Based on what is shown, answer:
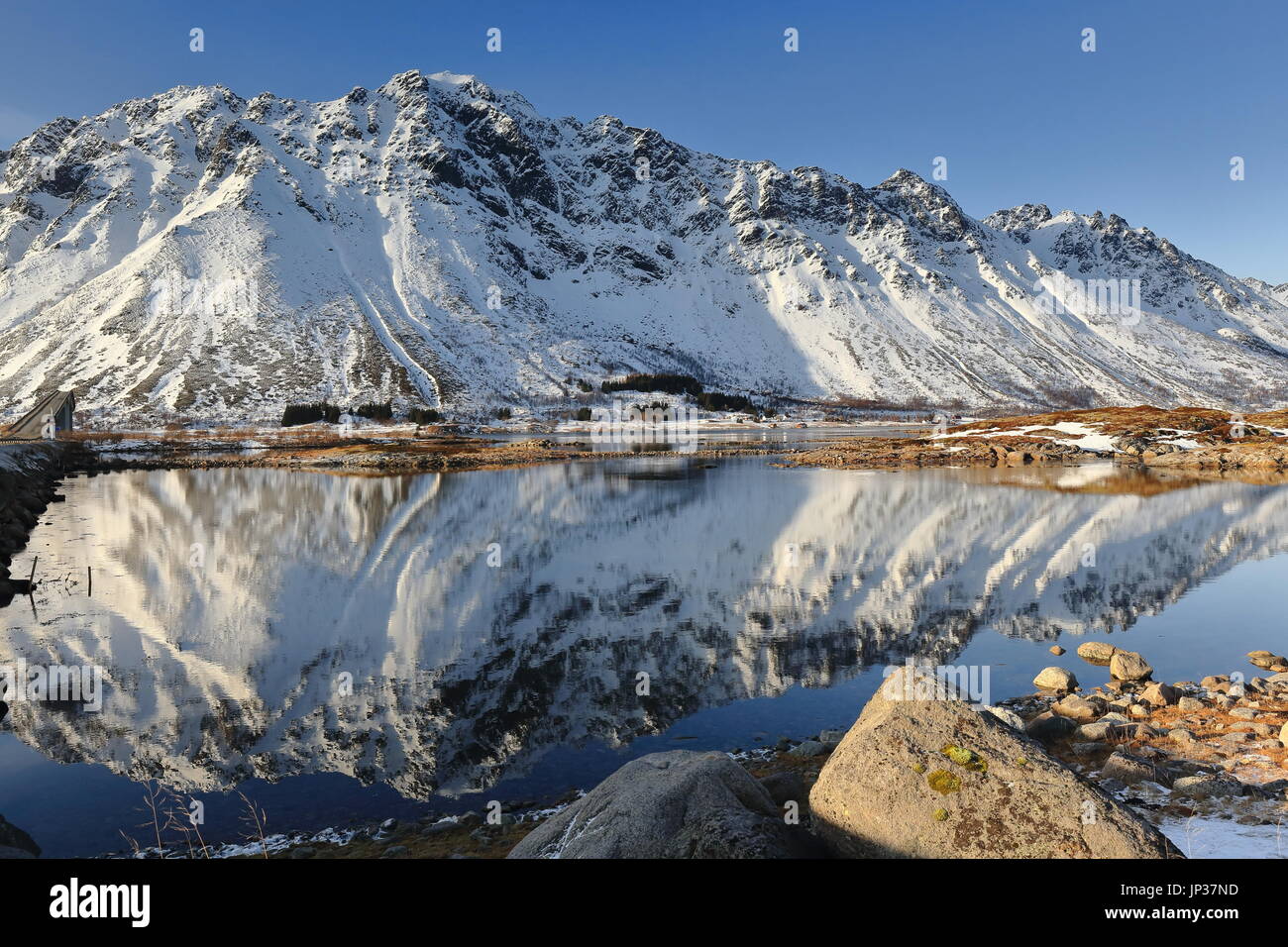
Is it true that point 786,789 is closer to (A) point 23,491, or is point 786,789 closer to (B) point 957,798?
(B) point 957,798

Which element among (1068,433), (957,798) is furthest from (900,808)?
(1068,433)

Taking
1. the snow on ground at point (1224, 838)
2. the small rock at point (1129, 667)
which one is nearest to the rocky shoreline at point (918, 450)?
the small rock at point (1129, 667)

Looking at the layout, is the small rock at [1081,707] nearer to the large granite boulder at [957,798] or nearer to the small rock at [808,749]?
the small rock at [808,749]

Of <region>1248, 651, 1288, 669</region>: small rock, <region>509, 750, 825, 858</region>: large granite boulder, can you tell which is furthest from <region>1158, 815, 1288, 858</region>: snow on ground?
<region>1248, 651, 1288, 669</region>: small rock

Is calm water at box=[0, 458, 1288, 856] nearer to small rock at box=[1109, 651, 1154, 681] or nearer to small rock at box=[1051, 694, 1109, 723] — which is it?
small rock at box=[1109, 651, 1154, 681]

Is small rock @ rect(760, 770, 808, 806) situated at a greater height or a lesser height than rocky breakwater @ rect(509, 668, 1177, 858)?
lesser

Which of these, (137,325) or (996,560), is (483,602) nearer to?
(996,560)
